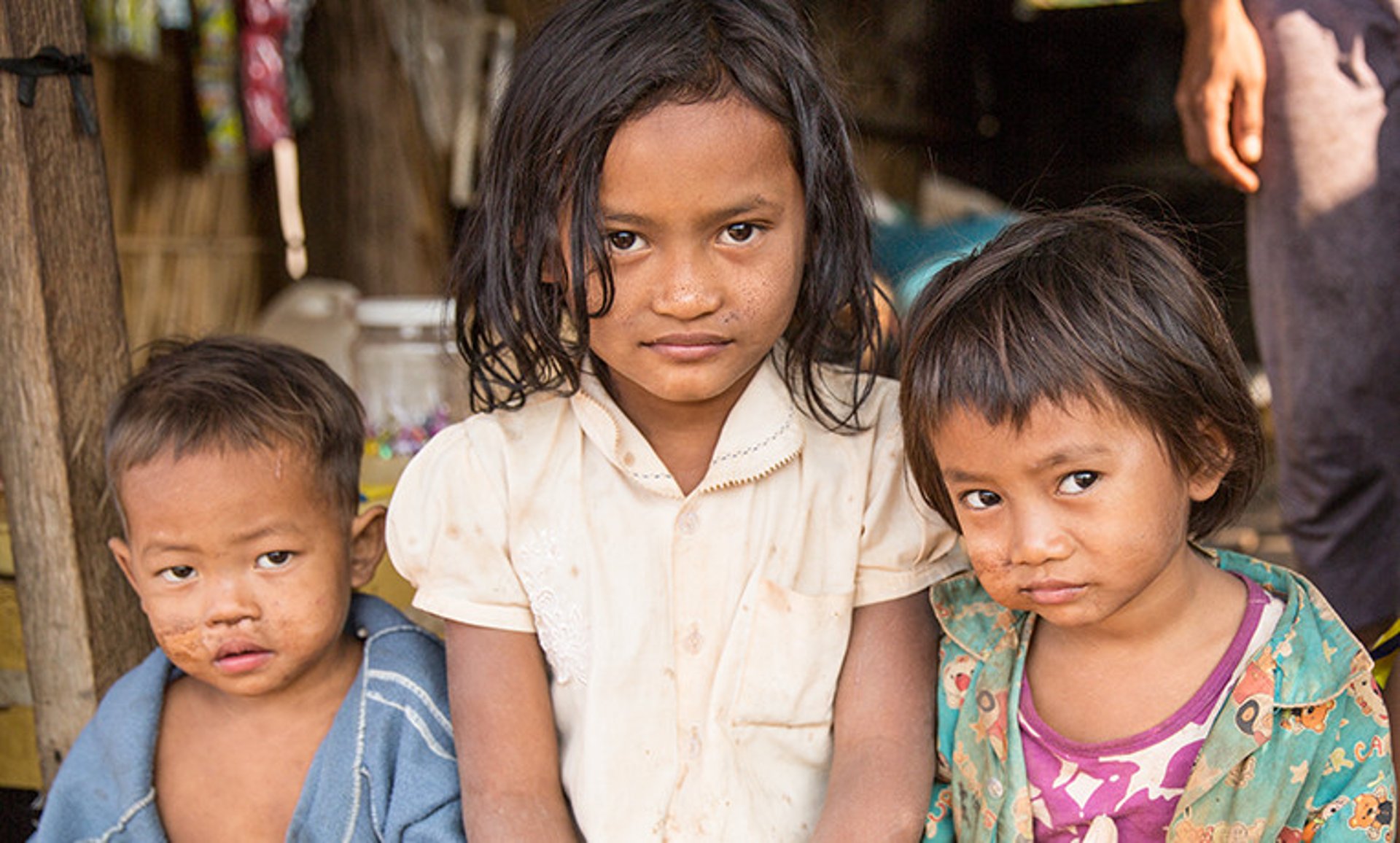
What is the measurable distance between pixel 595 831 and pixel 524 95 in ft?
3.16

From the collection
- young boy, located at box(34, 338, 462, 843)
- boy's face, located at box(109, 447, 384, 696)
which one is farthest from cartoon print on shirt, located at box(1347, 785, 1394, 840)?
boy's face, located at box(109, 447, 384, 696)

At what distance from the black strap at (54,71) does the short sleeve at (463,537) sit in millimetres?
812

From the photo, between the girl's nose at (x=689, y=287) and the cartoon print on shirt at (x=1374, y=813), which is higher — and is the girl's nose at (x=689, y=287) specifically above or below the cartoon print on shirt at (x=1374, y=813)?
above

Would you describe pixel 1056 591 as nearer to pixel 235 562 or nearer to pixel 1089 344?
pixel 1089 344

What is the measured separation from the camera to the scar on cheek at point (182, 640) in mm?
1916

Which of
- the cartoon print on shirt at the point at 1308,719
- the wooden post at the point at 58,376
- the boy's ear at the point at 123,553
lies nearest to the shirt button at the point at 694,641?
the cartoon print on shirt at the point at 1308,719

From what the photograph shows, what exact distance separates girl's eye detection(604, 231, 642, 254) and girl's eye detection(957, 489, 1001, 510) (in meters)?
0.50

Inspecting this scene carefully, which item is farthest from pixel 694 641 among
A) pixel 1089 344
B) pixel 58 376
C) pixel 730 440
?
pixel 58 376

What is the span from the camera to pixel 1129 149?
7.46 metres

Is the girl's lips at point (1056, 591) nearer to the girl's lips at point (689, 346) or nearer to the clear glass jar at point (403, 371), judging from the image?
the girl's lips at point (689, 346)

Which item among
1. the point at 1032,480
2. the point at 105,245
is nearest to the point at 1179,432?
the point at 1032,480

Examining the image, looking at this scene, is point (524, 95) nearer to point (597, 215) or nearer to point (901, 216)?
point (597, 215)

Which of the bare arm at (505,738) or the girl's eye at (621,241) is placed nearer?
the girl's eye at (621,241)

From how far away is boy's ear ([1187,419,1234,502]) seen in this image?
62.4 inches
